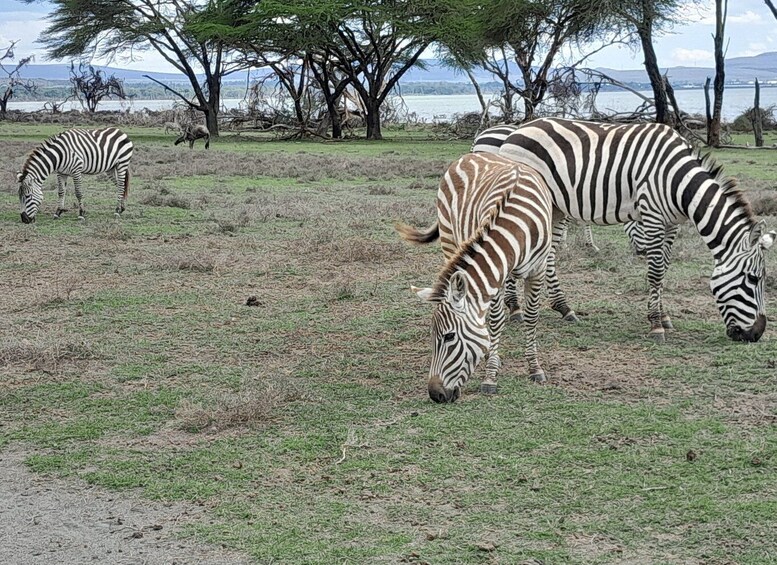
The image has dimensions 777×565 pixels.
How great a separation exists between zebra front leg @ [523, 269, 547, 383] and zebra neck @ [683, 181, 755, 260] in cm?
170

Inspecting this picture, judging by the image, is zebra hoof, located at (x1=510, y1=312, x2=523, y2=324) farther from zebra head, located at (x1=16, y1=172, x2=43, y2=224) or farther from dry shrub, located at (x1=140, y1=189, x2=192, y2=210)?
dry shrub, located at (x1=140, y1=189, x2=192, y2=210)

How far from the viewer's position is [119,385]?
6777mm

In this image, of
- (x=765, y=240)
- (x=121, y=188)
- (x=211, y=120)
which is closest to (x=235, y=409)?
(x=765, y=240)

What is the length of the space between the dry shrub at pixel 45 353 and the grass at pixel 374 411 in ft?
0.08

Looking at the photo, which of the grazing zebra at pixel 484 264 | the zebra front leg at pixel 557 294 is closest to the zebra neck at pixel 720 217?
the zebra front leg at pixel 557 294

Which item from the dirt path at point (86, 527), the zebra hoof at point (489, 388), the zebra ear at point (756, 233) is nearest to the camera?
the dirt path at point (86, 527)

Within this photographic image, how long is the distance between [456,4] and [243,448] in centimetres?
3357

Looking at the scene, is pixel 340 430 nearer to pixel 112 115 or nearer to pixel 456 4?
pixel 456 4

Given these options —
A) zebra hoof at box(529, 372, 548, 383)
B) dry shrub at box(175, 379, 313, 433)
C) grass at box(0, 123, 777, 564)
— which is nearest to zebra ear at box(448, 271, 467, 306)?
grass at box(0, 123, 777, 564)

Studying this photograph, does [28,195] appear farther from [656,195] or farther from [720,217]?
[720,217]

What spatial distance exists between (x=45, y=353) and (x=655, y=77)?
25.9 m

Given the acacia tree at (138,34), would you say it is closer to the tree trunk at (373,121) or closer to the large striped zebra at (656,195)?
the tree trunk at (373,121)

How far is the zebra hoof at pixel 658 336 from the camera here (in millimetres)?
7734

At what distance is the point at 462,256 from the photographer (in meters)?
5.90
